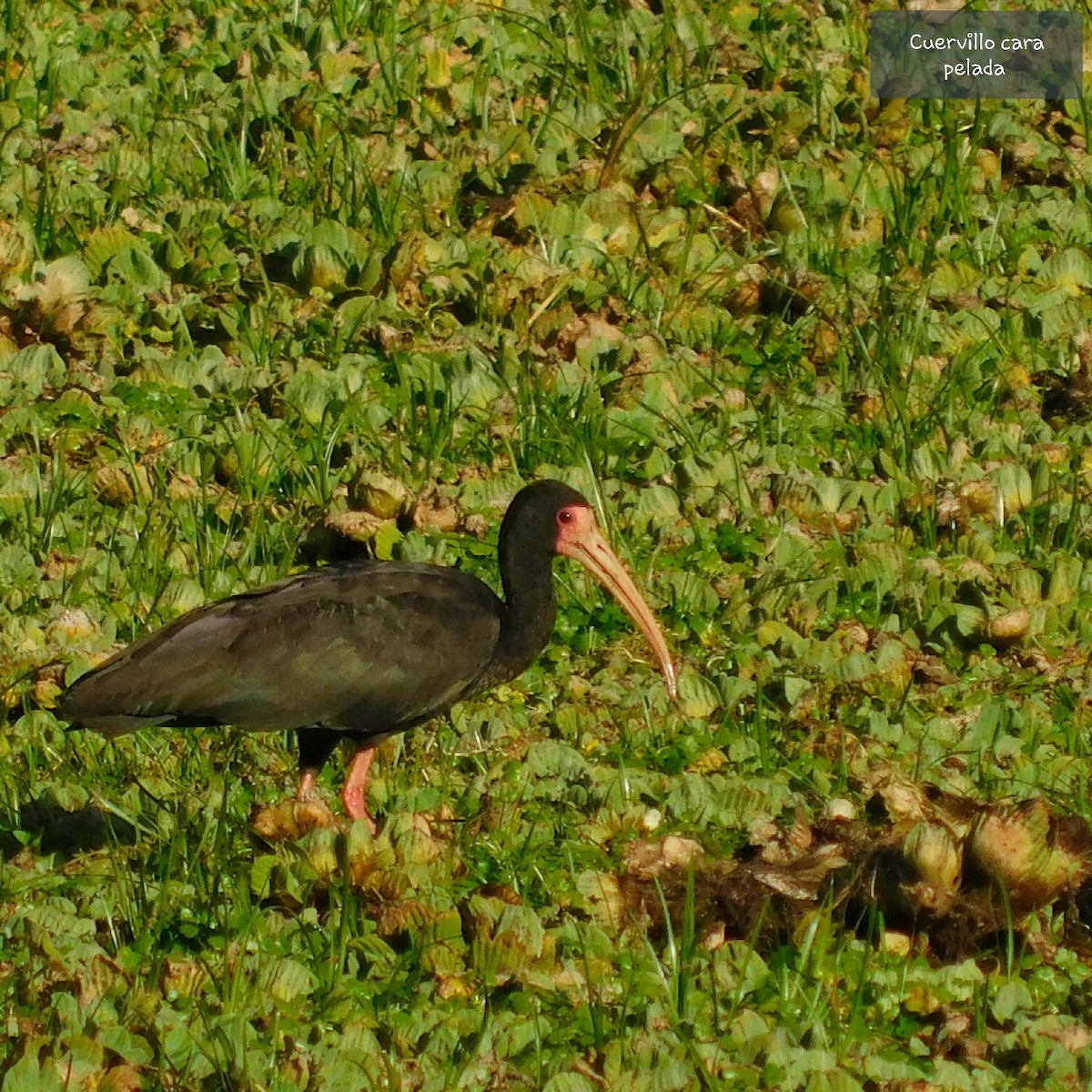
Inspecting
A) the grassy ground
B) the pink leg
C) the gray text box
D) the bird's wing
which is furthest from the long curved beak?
the gray text box

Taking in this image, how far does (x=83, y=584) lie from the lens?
21.8 ft

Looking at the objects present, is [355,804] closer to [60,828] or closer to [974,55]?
[60,828]

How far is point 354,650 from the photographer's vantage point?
583 cm

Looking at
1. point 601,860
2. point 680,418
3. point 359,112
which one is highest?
point 359,112

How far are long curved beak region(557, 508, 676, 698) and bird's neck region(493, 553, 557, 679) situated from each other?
4.1 inches

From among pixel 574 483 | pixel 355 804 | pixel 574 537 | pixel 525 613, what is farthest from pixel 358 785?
pixel 574 483

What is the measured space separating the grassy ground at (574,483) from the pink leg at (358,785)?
85mm

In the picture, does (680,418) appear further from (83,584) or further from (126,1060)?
(126,1060)

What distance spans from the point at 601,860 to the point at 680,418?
2525 millimetres

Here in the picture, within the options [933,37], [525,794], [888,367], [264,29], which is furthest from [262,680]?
[933,37]

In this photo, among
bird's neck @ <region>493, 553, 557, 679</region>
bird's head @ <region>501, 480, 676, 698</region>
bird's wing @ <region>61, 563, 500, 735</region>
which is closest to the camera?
bird's wing @ <region>61, 563, 500, 735</region>

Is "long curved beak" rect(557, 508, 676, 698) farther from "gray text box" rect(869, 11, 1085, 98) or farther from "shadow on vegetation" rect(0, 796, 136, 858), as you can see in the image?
"gray text box" rect(869, 11, 1085, 98)

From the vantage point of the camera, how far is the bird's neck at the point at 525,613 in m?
6.23

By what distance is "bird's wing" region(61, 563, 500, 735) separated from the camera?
17.6ft
